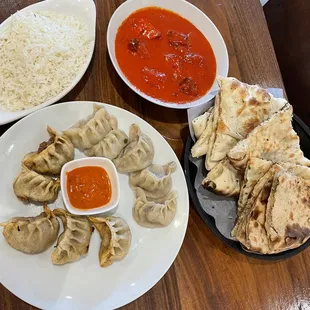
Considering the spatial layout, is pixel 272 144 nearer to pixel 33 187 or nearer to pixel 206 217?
pixel 206 217

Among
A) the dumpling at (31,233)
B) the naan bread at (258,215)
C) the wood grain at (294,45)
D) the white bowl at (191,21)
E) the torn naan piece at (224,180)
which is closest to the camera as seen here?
the dumpling at (31,233)

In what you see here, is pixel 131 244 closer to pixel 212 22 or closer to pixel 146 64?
pixel 146 64

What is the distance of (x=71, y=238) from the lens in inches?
69.4

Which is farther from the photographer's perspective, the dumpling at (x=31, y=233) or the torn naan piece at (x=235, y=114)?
the torn naan piece at (x=235, y=114)

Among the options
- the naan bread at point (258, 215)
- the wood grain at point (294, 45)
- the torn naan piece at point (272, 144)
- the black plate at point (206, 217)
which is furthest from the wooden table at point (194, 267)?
the wood grain at point (294, 45)

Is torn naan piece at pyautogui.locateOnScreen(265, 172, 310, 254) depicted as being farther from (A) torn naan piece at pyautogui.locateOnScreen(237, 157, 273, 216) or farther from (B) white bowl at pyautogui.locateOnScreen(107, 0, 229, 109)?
(B) white bowl at pyautogui.locateOnScreen(107, 0, 229, 109)

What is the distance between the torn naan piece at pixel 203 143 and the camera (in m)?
1.94

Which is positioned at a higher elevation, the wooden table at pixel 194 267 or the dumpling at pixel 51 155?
the dumpling at pixel 51 155

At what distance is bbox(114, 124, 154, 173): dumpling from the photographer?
196 centimetres

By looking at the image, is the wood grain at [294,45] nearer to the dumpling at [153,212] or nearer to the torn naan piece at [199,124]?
the torn naan piece at [199,124]

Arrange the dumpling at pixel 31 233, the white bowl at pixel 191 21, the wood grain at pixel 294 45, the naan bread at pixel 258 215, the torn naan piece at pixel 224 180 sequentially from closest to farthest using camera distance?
the dumpling at pixel 31 233 < the naan bread at pixel 258 215 < the torn naan piece at pixel 224 180 < the white bowl at pixel 191 21 < the wood grain at pixel 294 45

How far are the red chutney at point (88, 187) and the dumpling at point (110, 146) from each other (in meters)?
0.11

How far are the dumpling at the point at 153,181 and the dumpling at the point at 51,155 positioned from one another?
329mm

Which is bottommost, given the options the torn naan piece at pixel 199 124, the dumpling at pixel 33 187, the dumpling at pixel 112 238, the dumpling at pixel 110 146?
the dumpling at pixel 112 238
